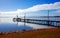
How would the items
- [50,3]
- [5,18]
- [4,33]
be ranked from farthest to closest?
[50,3], [5,18], [4,33]

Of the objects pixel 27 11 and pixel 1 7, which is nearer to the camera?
pixel 1 7

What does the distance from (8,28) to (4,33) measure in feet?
0.74

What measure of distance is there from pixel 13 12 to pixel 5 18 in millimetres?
261

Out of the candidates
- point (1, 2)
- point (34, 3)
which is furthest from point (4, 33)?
point (34, 3)

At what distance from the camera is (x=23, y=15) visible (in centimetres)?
395

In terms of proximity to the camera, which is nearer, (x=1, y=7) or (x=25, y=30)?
(x=1, y=7)

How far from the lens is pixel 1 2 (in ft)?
11.8

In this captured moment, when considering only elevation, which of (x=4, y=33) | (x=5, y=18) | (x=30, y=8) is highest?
(x=30, y=8)

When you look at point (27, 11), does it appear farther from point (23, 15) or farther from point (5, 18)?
point (5, 18)

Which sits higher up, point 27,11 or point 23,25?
point 27,11

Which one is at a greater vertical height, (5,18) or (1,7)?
(1,7)

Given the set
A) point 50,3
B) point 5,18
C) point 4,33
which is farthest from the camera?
point 50,3

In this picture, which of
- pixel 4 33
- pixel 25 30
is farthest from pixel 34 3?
pixel 4 33

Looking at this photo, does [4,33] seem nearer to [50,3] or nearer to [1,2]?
[1,2]
